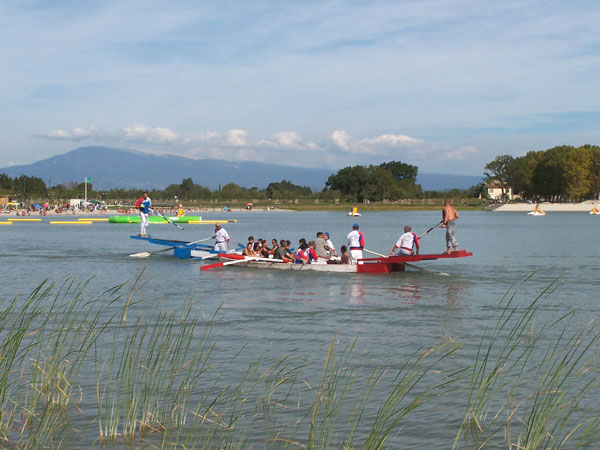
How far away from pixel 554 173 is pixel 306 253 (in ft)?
418

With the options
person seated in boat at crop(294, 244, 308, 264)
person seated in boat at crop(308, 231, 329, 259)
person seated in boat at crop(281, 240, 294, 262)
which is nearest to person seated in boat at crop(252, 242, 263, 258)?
person seated in boat at crop(281, 240, 294, 262)

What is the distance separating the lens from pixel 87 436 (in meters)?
9.48

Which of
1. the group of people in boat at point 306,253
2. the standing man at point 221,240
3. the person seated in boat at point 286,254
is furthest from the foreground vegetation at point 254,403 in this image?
the standing man at point 221,240

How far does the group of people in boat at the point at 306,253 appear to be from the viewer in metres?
28.6

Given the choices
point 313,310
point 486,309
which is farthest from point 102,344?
point 486,309

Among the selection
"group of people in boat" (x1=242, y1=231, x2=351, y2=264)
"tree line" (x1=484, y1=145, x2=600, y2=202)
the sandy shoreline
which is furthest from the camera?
the sandy shoreline

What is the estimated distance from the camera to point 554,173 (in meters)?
144

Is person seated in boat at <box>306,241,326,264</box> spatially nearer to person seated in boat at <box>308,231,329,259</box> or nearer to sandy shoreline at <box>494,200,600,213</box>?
person seated in boat at <box>308,231,329,259</box>

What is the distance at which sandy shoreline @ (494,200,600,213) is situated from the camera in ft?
496

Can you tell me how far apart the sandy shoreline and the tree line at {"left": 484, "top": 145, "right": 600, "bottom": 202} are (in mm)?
2258

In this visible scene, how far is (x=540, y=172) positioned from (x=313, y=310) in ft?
462

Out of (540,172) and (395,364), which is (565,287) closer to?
(395,364)

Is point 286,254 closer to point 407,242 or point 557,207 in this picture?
point 407,242

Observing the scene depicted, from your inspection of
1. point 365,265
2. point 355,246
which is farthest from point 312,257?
point 365,265
